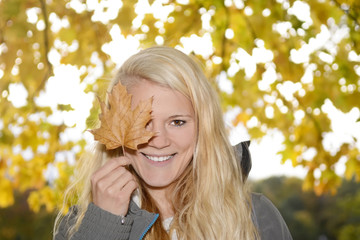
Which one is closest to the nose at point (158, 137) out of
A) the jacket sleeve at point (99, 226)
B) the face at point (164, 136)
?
the face at point (164, 136)

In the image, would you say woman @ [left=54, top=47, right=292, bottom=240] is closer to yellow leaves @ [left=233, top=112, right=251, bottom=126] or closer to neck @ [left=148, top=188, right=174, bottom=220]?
neck @ [left=148, top=188, right=174, bottom=220]

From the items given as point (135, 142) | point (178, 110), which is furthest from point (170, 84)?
point (135, 142)

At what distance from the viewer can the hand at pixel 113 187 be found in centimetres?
187

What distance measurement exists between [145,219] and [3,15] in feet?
4.38

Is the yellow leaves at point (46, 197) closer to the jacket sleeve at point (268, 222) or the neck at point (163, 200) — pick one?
the neck at point (163, 200)

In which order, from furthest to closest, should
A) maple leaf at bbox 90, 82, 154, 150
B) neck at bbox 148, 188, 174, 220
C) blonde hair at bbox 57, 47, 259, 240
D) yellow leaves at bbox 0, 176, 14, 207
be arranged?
1. yellow leaves at bbox 0, 176, 14, 207
2. neck at bbox 148, 188, 174, 220
3. blonde hair at bbox 57, 47, 259, 240
4. maple leaf at bbox 90, 82, 154, 150

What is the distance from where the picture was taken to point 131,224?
196 centimetres

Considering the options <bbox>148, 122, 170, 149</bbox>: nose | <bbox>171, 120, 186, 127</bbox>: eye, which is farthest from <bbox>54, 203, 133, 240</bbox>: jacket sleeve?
<bbox>171, 120, 186, 127</bbox>: eye

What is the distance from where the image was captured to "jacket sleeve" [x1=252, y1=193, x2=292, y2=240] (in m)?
2.03

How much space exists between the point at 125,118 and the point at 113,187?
0.29 metres

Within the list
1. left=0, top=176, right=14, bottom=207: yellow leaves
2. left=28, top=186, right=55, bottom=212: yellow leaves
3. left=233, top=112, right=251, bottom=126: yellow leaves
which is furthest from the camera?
left=233, top=112, right=251, bottom=126: yellow leaves

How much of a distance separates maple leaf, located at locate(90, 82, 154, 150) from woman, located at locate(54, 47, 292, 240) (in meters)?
0.12

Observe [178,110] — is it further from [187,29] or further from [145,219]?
[187,29]

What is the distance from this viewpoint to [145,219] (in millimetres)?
1968
